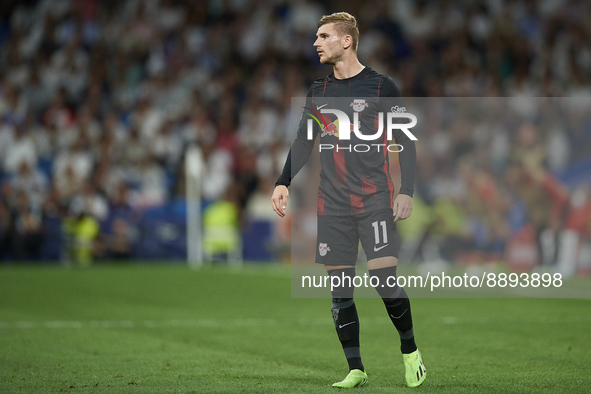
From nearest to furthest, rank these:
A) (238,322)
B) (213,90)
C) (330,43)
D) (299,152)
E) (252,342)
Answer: (330,43), (299,152), (252,342), (238,322), (213,90)

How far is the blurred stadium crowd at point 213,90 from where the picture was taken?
647 inches

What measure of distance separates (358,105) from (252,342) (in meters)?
2.96

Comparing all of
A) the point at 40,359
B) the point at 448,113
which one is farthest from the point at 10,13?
the point at 40,359

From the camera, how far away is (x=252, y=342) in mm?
7391

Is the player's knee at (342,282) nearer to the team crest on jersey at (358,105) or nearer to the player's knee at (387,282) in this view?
the player's knee at (387,282)

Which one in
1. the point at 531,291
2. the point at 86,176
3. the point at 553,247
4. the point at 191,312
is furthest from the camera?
the point at 86,176

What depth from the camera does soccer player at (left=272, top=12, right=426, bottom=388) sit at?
5.12 metres

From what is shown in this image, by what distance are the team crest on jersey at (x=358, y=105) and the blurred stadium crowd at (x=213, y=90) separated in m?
10.1

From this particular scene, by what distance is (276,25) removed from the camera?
68.6ft

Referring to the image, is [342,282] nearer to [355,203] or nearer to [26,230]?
[355,203]

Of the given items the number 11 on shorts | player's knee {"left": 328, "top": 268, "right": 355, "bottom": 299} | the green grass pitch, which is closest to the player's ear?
the number 11 on shorts

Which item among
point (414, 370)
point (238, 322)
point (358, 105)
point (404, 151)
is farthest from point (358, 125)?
point (238, 322)

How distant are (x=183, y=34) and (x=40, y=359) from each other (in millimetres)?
15256

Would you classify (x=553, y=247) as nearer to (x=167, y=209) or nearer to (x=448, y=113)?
(x=448, y=113)
